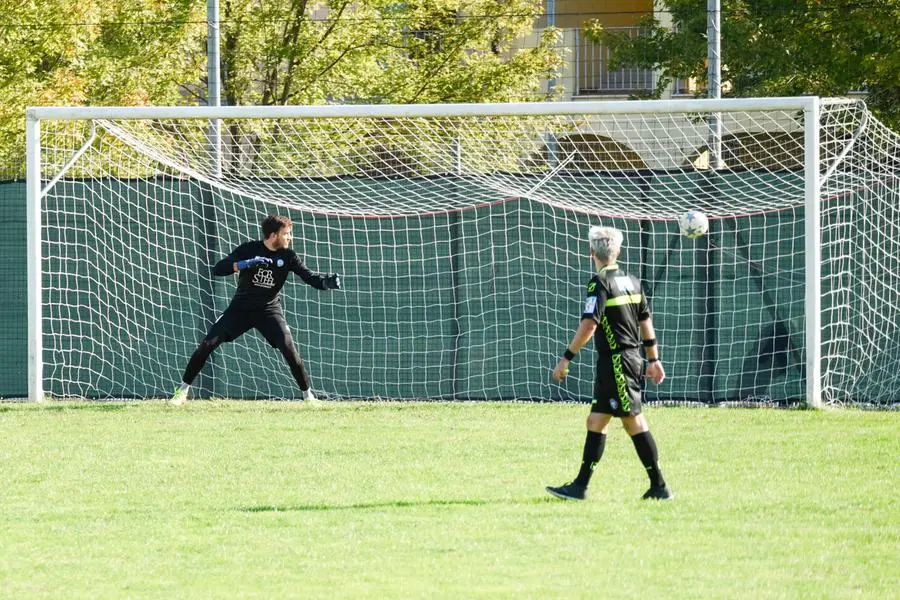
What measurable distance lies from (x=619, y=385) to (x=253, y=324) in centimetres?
559

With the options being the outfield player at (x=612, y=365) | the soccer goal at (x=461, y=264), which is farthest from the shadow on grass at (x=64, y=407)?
the outfield player at (x=612, y=365)

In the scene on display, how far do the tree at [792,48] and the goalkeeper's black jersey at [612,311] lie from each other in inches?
441

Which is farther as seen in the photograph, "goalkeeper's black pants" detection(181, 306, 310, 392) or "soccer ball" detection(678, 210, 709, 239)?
"goalkeeper's black pants" detection(181, 306, 310, 392)

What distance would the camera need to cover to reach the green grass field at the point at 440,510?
19.7 ft

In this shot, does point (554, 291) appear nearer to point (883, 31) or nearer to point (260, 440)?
point (260, 440)

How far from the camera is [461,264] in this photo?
13.6 m

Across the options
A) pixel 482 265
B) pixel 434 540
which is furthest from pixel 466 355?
pixel 434 540

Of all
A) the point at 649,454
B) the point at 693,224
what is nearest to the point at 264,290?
the point at 693,224

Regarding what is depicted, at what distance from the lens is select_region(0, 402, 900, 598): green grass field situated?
600 centimetres

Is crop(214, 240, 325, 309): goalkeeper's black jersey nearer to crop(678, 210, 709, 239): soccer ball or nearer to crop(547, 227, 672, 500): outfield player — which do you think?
crop(678, 210, 709, 239): soccer ball

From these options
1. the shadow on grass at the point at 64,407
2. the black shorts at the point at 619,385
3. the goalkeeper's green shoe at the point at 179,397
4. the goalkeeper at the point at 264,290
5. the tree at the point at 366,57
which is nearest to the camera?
the black shorts at the point at 619,385

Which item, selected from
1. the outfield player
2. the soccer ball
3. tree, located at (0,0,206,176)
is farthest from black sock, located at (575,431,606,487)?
tree, located at (0,0,206,176)

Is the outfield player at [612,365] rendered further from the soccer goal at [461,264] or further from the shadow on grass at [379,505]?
the soccer goal at [461,264]

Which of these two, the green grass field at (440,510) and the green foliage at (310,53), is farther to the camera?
the green foliage at (310,53)
